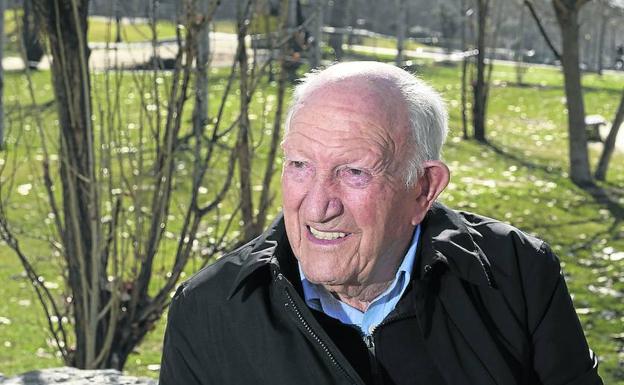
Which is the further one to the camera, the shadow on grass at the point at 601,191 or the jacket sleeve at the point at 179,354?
the shadow on grass at the point at 601,191

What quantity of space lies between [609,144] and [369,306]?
11870 millimetres

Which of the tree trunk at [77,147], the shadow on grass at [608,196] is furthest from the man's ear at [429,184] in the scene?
the shadow on grass at [608,196]

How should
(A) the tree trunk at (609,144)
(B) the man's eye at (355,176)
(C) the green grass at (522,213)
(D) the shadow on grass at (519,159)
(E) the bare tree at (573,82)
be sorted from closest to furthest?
(B) the man's eye at (355,176) < (C) the green grass at (522,213) < (E) the bare tree at (573,82) < (A) the tree trunk at (609,144) < (D) the shadow on grass at (519,159)

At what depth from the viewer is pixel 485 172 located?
14945 millimetres

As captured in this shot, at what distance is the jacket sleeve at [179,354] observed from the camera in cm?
273

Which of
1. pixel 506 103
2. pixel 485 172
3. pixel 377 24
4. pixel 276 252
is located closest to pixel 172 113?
pixel 276 252

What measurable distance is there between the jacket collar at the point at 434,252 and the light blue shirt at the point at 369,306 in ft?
0.14

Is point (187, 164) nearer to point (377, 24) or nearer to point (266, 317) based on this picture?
point (266, 317)

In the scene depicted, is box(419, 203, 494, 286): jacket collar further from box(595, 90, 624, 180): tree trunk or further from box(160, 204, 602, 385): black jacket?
box(595, 90, 624, 180): tree trunk

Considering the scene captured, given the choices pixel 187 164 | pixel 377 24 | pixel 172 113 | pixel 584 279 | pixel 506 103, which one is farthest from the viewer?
pixel 377 24

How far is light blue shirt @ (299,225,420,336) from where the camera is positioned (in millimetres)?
2781

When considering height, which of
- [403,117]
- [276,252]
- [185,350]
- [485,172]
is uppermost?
[403,117]

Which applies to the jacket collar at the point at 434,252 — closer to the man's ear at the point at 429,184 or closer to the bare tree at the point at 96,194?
the man's ear at the point at 429,184

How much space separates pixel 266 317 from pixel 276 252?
0.19 meters
